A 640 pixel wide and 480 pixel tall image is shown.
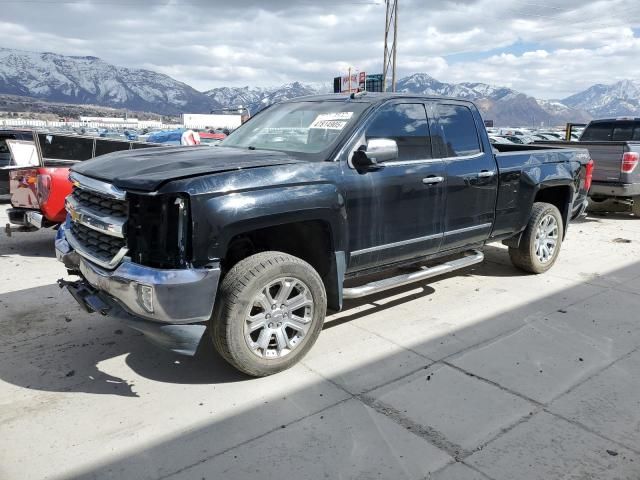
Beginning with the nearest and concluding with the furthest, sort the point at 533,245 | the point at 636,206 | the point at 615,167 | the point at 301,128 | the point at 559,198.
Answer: the point at 301,128
the point at 533,245
the point at 559,198
the point at 615,167
the point at 636,206

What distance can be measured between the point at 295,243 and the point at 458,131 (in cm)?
202

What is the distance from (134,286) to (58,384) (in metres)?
1.06

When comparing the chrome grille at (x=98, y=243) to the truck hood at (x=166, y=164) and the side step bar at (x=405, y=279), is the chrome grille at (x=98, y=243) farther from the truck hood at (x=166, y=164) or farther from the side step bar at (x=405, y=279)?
the side step bar at (x=405, y=279)

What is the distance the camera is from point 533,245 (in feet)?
19.2

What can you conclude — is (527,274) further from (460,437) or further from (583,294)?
(460,437)

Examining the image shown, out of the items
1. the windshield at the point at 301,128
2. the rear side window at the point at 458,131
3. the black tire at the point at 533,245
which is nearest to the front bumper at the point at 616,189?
the black tire at the point at 533,245

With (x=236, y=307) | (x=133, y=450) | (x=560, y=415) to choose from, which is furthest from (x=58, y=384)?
(x=560, y=415)

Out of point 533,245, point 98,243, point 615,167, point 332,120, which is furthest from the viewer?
point 615,167

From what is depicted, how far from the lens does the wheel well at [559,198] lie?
20.3 ft

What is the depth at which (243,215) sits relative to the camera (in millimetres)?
3188

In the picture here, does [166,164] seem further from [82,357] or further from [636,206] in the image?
[636,206]

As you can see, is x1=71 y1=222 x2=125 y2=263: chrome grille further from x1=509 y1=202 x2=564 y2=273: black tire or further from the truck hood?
x1=509 y1=202 x2=564 y2=273: black tire

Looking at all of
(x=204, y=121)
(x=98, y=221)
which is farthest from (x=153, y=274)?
(x=204, y=121)

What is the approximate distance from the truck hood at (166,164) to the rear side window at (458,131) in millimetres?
1629
